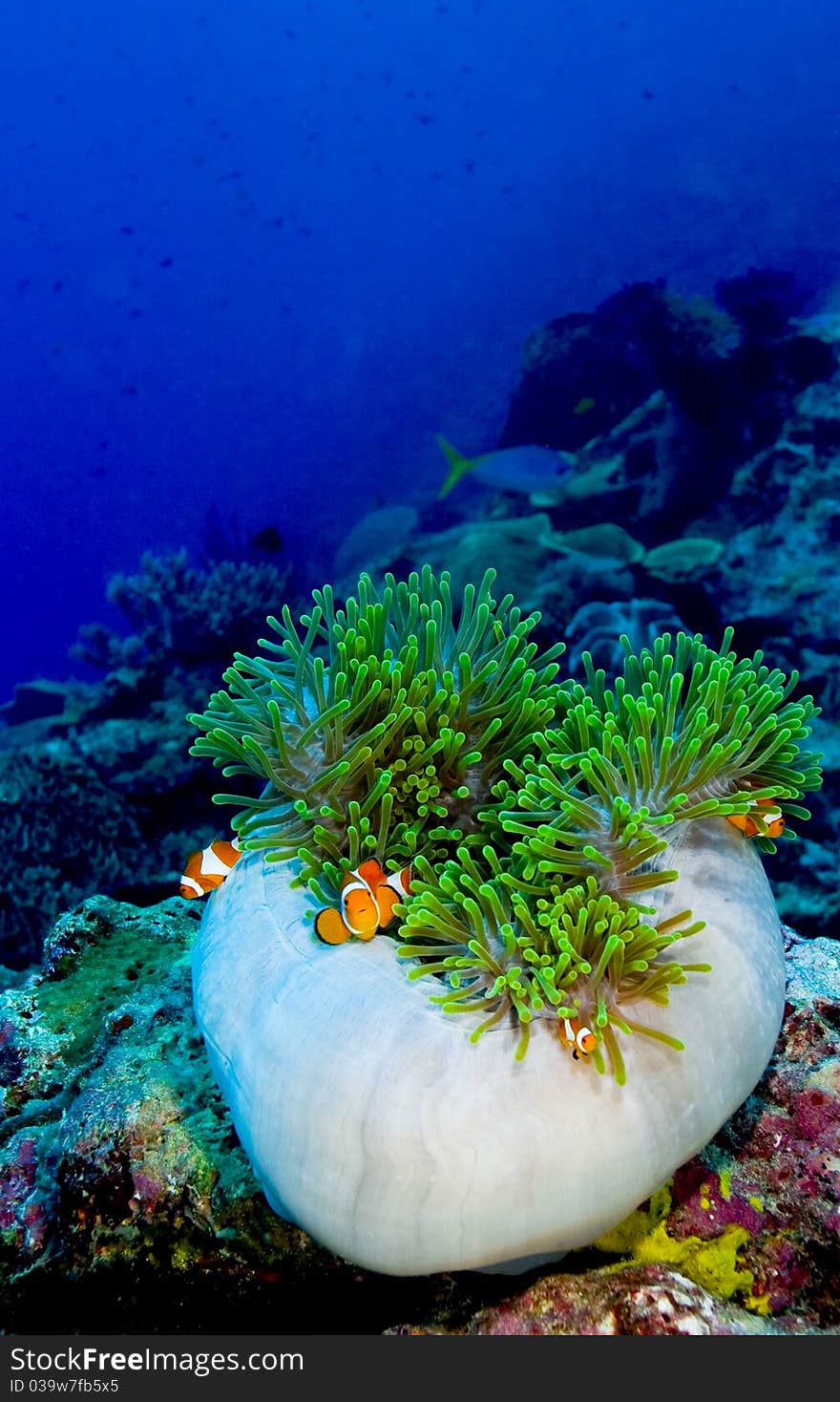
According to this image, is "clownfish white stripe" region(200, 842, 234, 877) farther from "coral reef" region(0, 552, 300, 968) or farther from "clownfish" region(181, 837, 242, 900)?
"coral reef" region(0, 552, 300, 968)

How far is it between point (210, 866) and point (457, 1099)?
2.36 ft

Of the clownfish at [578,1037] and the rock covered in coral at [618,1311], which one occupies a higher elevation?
the clownfish at [578,1037]

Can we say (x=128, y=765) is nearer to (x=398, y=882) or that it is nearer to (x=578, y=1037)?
(x=398, y=882)

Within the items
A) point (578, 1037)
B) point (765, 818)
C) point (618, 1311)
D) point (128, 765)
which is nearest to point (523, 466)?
point (128, 765)

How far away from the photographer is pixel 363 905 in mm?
1396

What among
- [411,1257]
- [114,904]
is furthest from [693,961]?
[114,904]

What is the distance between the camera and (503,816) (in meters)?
1.50

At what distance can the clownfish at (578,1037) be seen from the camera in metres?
1.23

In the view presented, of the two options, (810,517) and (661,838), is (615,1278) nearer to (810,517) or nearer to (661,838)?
(661,838)

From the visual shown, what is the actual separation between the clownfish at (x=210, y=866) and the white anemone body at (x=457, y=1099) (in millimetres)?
286

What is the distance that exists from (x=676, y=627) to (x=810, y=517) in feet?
4.24

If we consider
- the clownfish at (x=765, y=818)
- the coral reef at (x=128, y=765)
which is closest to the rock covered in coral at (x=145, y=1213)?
the clownfish at (x=765, y=818)

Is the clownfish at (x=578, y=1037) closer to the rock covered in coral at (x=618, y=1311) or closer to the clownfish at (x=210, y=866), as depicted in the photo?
the rock covered in coral at (x=618, y=1311)

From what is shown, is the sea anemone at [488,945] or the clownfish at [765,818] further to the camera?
the clownfish at [765,818]
